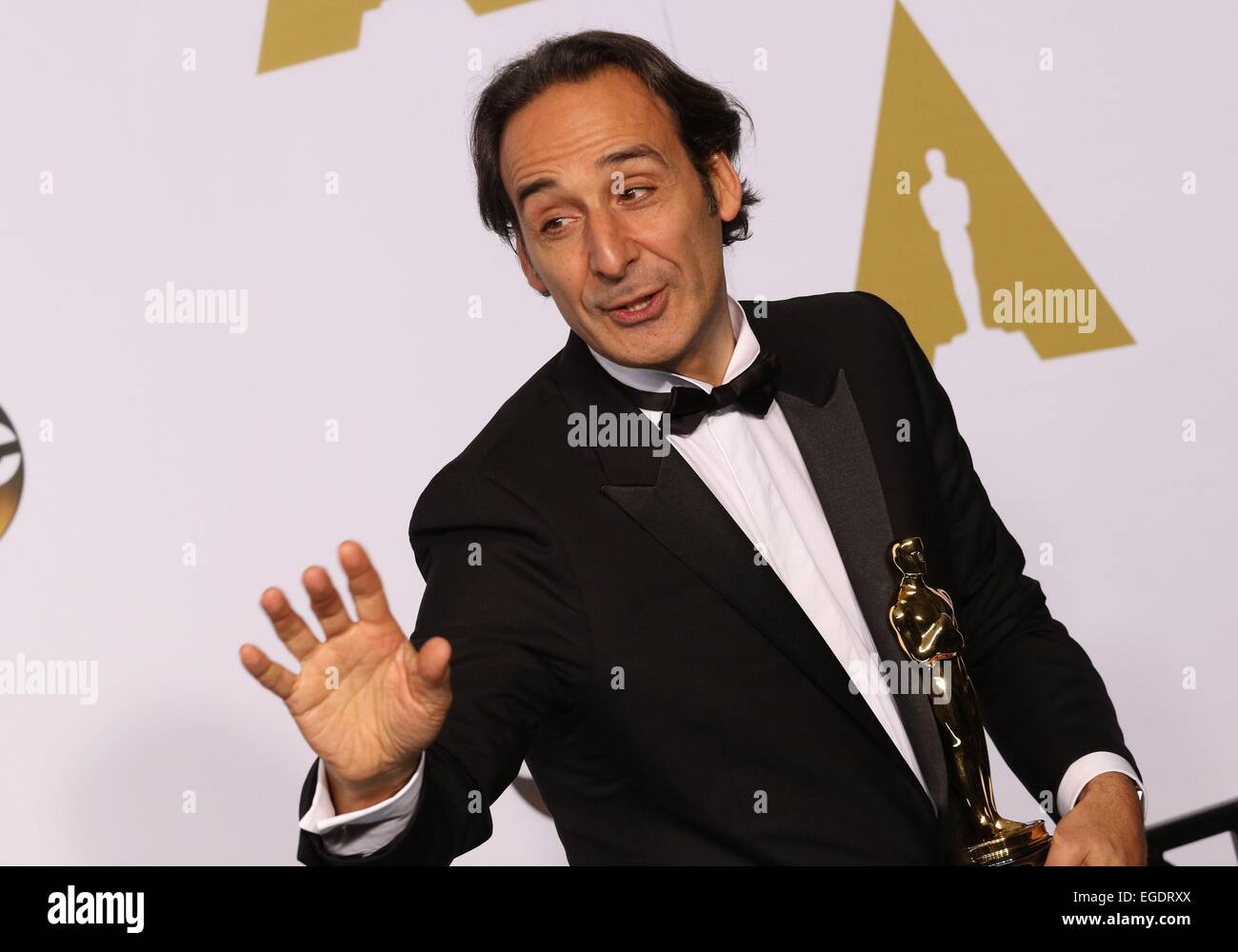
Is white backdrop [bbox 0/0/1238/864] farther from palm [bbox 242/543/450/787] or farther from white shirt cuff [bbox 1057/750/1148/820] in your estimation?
palm [bbox 242/543/450/787]

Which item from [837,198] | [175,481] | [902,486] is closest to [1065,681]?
[902,486]

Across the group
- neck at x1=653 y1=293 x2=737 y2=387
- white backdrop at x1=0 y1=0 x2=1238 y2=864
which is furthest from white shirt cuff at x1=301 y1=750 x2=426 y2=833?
white backdrop at x1=0 y1=0 x2=1238 y2=864

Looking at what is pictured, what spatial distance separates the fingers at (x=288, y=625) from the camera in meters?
1.35

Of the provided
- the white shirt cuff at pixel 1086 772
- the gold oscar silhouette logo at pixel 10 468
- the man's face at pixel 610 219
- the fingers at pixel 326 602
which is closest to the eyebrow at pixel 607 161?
the man's face at pixel 610 219

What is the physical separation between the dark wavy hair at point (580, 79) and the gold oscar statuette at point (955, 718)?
26.0 inches

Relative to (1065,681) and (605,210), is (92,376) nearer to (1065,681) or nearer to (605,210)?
(605,210)

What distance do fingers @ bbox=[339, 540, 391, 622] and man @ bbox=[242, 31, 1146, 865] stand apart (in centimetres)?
24

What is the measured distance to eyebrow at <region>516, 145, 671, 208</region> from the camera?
1.95 meters

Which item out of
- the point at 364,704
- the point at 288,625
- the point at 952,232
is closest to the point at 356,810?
the point at 364,704

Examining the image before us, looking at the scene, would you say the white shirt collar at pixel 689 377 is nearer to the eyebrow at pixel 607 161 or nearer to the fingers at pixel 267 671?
the eyebrow at pixel 607 161

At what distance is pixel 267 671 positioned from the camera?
53.6 inches

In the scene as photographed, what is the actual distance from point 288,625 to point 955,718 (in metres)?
0.94

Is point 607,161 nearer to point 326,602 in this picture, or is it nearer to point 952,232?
point 326,602

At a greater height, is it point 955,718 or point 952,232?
point 952,232
